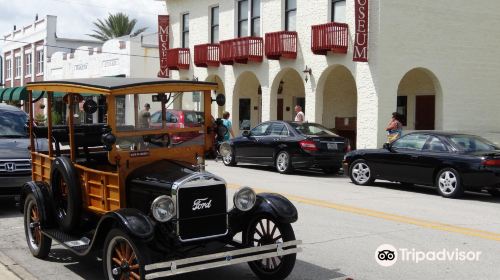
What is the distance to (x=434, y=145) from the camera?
1323 cm

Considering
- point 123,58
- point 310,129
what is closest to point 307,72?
point 310,129

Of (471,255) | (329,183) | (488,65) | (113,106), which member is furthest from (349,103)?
(113,106)

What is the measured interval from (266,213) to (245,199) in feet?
0.81

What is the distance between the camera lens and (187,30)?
30.4m

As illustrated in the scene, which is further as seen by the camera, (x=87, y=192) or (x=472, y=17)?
(x=472, y=17)

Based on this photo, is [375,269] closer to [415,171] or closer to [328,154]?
[415,171]

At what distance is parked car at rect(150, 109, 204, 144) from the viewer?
671 centimetres

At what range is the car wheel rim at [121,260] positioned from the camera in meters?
5.30

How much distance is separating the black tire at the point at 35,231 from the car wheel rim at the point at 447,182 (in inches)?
329

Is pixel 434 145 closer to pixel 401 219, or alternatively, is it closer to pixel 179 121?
pixel 401 219

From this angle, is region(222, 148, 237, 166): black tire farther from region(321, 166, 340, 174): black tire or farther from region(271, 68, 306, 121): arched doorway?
region(271, 68, 306, 121): arched doorway

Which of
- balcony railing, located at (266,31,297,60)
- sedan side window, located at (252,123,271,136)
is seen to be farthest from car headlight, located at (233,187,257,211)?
balcony railing, located at (266,31,297,60)

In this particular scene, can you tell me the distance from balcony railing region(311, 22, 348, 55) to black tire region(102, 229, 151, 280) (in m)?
16.3

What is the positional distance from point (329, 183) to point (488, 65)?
10837mm
